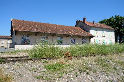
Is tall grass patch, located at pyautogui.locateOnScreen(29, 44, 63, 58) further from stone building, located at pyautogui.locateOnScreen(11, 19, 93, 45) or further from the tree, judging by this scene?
the tree

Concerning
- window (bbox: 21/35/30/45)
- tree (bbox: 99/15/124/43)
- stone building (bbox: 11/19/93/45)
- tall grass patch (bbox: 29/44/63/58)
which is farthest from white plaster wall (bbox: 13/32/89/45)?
tree (bbox: 99/15/124/43)

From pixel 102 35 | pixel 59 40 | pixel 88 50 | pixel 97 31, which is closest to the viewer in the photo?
pixel 88 50

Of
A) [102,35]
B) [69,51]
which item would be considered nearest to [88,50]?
[69,51]

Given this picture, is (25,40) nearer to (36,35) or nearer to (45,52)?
(36,35)

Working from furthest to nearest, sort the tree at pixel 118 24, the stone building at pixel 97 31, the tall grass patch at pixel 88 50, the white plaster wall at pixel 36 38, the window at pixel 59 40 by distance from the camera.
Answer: the tree at pixel 118 24
the stone building at pixel 97 31
the window at pixel 59 40
the white plaster wall at pixel 36 38
the tall grass patch at pixel 88 50

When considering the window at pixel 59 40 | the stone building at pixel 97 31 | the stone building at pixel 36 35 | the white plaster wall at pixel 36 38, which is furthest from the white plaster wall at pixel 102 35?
the window at pixel 59 40

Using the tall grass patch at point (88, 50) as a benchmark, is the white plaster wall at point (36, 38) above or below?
above

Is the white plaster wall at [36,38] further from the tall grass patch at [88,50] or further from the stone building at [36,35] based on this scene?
the tall grass patch at [88,50]

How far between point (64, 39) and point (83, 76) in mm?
20310

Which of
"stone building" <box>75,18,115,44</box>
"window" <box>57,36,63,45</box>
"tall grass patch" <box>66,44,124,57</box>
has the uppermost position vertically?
"stone building" <box>75,18,115,44</box>

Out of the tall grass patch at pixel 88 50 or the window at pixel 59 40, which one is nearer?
the tall grass patch at pixel 88 50

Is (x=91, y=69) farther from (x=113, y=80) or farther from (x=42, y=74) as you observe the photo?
(x=42, y=74)

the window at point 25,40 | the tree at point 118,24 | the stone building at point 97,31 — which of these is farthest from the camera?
the tree at point 118,24

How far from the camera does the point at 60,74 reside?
21.7 feet
